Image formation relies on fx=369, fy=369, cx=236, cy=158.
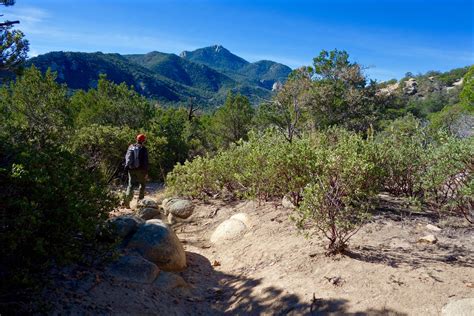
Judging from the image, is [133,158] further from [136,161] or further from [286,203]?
[286,203]

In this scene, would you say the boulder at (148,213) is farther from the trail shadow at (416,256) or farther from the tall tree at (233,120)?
the tall tree at (233,120)

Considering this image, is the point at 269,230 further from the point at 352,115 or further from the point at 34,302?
the point at 352,115

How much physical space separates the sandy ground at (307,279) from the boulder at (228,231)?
0.95 feet

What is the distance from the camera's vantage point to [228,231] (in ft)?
23.3

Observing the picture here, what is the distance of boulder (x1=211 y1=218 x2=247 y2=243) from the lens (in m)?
6.95

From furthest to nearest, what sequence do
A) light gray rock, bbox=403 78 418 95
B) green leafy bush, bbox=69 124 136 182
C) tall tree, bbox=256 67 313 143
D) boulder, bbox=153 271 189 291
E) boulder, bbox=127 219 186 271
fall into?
1. light gray rock, bbox=403 78 418 95
2. tall tree, bbox=256 67 313 143
3. green leafy bush, bbox=69 124 136 182
4. boulder, bbox=127 219 186 271
5. boulder, bbox=153 271 189 291

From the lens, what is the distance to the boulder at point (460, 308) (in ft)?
12.0

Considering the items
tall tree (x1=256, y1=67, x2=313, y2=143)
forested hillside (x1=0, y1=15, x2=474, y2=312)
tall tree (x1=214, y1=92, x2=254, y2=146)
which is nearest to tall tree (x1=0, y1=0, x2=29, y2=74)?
forested hillside (x1=0, y1=15, x2=474, y2=312)

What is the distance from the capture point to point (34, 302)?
3475 millimetres

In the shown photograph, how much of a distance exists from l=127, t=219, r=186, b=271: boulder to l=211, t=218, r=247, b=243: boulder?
4.13ft

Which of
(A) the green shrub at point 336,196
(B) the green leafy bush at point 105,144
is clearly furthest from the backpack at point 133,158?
(A) the green shrub at point 336,196

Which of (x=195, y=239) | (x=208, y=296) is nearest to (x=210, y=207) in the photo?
(x=195, y=239)

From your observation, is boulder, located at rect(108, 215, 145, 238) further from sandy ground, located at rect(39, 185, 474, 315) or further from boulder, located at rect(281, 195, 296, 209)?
boulder, located at rect(281, 195, 296, 209)

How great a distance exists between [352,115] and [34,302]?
63.0 feet
